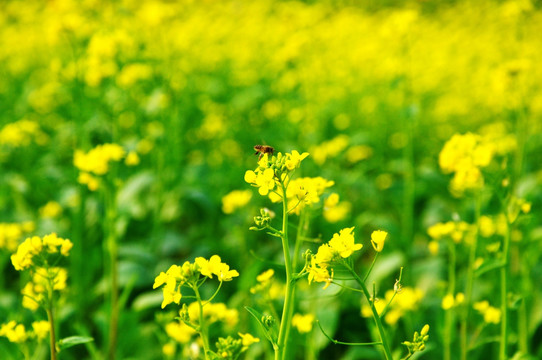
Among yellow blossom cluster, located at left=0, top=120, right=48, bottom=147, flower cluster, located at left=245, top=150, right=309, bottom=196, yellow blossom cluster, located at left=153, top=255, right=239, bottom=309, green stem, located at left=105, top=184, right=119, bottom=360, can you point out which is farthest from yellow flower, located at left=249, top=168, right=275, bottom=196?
yellow blossom cluster, located at left=0, top=120, right=48, bottom=147

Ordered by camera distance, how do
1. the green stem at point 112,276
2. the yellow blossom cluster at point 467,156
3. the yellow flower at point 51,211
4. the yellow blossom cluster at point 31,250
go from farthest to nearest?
the yellow flower at point 51,211 → the green stem at point 112,276 → the yellow blossom cluster at point 467,156 → the yellow blossom cluster at point 31,250

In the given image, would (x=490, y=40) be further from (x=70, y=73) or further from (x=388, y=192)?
(x=70, y=73)

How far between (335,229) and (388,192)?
1.10 meters

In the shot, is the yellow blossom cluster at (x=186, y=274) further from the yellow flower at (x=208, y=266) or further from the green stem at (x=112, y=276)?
the green stem at (x=112, y=276)

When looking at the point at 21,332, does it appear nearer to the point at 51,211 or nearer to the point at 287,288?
the point at 287,288

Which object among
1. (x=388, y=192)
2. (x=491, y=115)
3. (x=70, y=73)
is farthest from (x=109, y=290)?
(x=491, y=115)

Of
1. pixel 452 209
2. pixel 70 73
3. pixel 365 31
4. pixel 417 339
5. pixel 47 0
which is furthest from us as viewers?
pixel 47 0

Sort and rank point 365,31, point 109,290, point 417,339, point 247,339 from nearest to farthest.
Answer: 1. point 417,339
2. point 247,339
3. point 109,290
4. point 365,31

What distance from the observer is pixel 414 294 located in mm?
2555

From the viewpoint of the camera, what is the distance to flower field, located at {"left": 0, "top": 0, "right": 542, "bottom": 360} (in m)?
1.88

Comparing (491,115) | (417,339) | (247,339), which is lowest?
(491,115)

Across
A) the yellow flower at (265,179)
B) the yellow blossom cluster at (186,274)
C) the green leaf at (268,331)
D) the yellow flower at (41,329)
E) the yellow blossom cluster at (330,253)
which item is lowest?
the yellow flower at (41,329)

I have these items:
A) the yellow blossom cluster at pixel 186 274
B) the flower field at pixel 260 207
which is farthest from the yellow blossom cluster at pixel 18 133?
the yellow blossom cluster at pixel 186 274

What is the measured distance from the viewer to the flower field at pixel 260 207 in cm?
188
